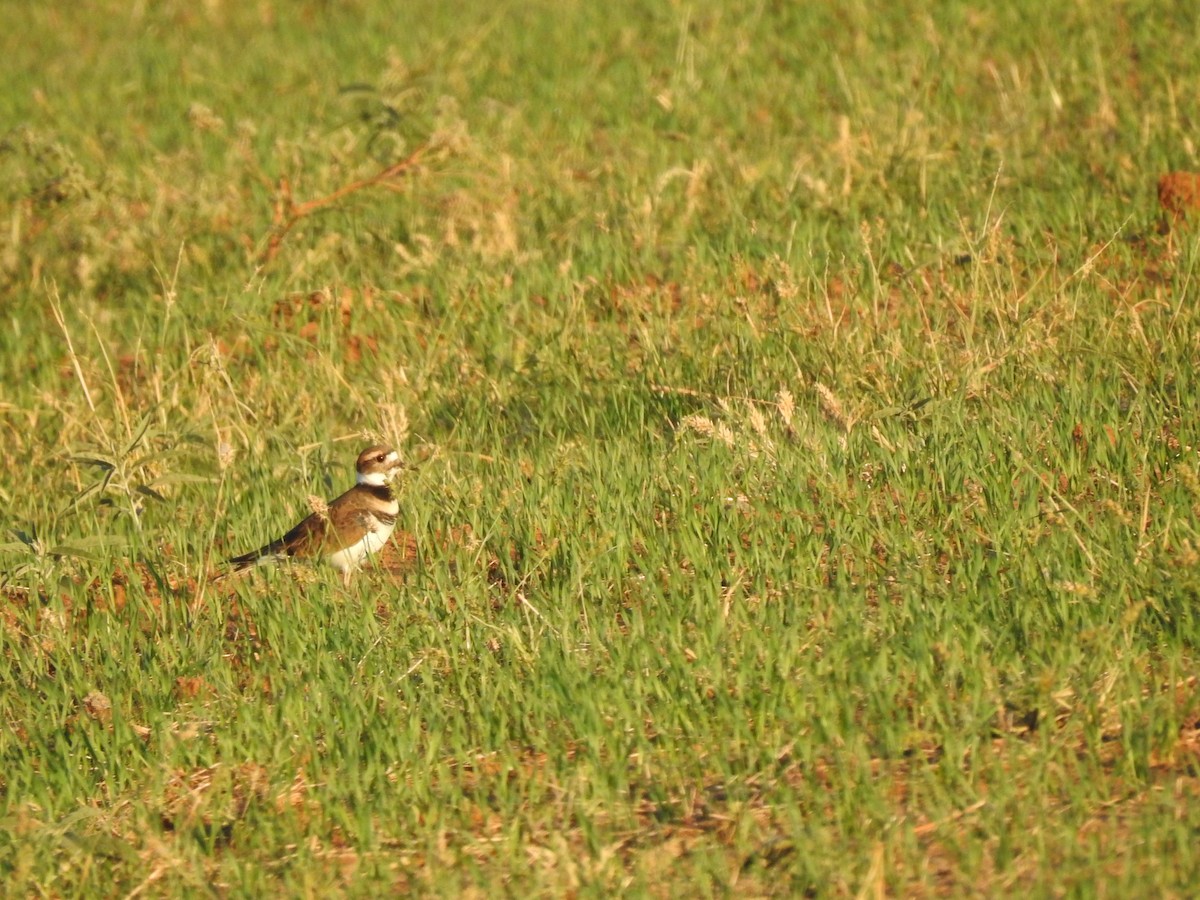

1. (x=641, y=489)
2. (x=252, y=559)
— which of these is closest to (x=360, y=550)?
(x=252, y=559)

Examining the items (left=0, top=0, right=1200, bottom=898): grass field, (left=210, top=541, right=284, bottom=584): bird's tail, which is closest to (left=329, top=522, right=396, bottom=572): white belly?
(left=0, top=0, right=1200, bottom=898): grass field

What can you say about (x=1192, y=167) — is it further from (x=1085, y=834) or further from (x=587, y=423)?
(x=1085, y=834)

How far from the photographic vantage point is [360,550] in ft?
18.2

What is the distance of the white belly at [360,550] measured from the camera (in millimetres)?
5379

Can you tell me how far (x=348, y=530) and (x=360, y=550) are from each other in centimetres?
9

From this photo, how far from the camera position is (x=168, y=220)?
9.59 metres

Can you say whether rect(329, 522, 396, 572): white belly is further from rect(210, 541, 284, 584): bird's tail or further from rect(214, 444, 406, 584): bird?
rect(210, 541, 284, 584): bird's tail

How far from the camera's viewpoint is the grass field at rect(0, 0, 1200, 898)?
12.9 ft

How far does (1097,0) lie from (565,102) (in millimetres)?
3427

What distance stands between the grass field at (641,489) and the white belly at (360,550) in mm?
120

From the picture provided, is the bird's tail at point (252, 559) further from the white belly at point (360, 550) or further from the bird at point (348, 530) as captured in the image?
the white belly at point (360, 550)

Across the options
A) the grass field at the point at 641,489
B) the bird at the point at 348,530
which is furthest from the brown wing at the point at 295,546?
the grass field at the point at 641,489

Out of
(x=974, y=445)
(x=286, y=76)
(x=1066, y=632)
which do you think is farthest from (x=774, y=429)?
(x=286, y=76)

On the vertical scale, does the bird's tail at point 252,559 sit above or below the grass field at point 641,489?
below
